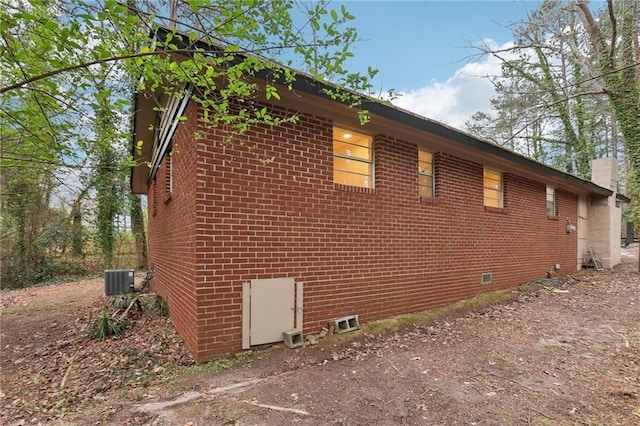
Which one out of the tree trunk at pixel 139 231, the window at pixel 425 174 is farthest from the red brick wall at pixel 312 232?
the tree trunk at pixel 139 231

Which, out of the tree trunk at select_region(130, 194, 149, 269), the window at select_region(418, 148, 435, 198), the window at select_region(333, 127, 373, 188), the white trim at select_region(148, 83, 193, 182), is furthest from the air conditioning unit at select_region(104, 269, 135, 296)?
the tree trunk at select_region(130, 194, 149, 269)

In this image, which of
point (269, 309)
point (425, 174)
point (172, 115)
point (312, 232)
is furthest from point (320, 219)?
point (172, 115)

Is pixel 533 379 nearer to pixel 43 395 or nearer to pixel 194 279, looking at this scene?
pixel 194 279

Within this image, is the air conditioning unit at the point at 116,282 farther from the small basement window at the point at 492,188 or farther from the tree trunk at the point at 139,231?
the small basement window at the point at 492,188

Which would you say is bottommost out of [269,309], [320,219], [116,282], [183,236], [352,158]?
[116,282]

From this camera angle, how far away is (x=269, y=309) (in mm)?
4055

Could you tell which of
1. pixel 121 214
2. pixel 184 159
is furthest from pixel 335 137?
pixel 121 214

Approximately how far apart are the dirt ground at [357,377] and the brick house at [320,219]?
49 centimetres

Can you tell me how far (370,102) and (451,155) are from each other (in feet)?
9.81

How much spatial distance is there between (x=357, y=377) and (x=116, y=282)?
7416 millimetres

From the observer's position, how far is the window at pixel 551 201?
9.89 metres

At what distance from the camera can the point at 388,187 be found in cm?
548

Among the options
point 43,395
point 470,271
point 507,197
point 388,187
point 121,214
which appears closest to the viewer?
point 43,395

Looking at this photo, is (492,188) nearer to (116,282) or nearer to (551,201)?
(551,201)
